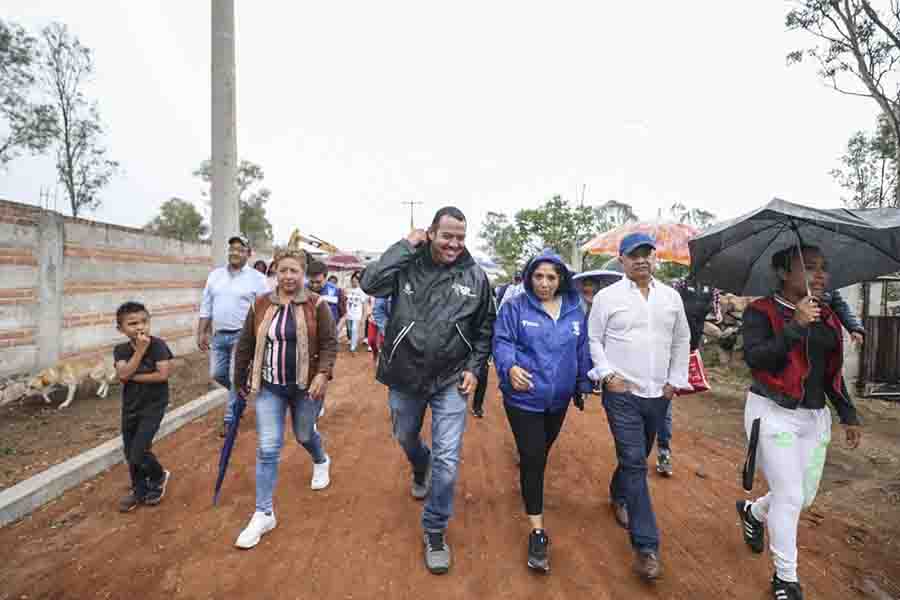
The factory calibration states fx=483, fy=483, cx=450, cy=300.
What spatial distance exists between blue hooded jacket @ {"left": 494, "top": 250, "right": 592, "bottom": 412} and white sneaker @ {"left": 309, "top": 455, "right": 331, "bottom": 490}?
1.72m

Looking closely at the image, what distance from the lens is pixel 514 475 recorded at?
13.4 ft

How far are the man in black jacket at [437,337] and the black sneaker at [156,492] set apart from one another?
190 cm

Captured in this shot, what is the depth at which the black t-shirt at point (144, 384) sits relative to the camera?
10.7 feet

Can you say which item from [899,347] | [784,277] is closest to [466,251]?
[784,277]

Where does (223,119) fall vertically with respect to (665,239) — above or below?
above

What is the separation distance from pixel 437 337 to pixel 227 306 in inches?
108

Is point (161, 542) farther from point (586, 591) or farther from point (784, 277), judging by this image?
point (784, 277)

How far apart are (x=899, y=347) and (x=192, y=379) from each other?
9822mm

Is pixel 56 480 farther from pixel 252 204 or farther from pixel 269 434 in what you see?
pixel 252 204

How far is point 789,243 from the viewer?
303cm

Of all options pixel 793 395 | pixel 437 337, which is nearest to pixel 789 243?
pixel 793 395

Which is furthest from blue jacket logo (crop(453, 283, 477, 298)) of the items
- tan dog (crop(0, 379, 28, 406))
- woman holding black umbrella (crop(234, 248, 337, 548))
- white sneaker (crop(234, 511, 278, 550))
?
tan dog (crop(0, 379, 28, 406))

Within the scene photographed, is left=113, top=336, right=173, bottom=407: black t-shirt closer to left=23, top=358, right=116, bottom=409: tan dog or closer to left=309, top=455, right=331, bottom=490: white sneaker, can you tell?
left=309, top=455, right=331, bottom=490: white sneaker

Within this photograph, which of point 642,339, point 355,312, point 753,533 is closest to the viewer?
point 642,339
